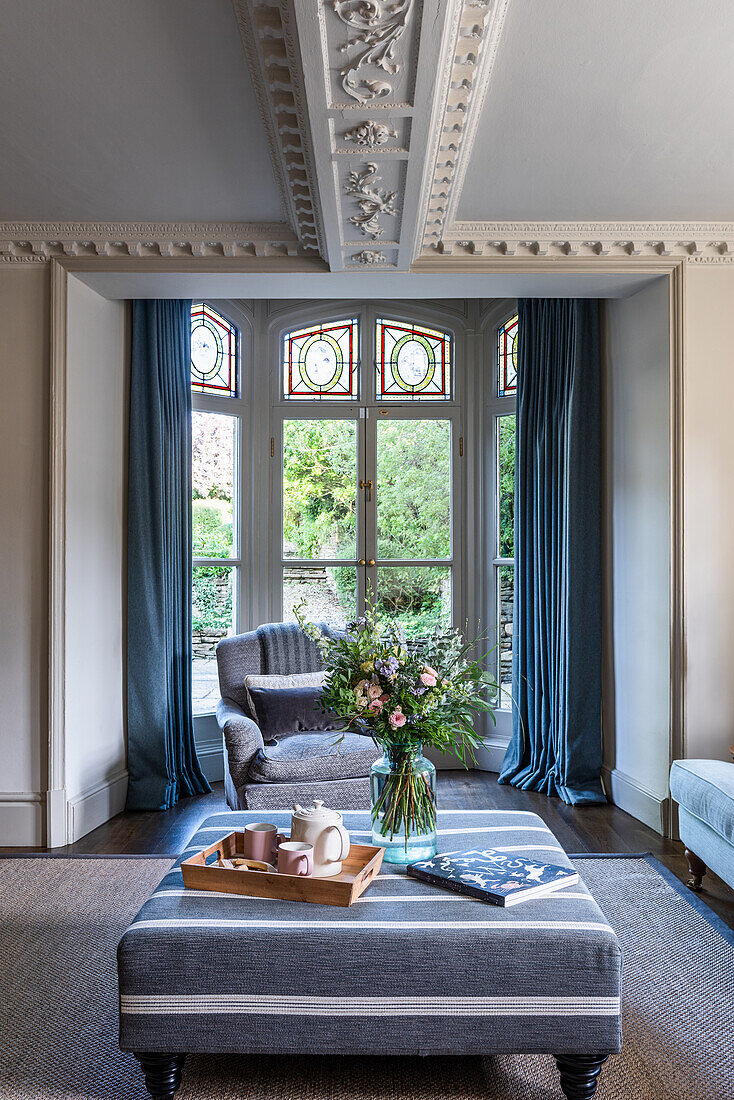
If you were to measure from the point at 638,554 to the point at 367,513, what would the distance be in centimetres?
171

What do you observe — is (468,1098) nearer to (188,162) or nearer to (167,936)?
(167,936)

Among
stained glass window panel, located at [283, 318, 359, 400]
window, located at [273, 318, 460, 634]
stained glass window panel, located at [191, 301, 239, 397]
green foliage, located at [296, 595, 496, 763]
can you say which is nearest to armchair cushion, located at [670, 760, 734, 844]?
green foliage, located at [296, 595, 496, 763]

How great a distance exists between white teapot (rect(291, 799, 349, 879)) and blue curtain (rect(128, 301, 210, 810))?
2.30 metres

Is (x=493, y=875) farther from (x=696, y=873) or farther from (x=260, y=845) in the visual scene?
(x=696, y=873)

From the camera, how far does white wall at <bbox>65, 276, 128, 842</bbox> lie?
3.75 metres

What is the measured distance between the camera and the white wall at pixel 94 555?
3754 mm

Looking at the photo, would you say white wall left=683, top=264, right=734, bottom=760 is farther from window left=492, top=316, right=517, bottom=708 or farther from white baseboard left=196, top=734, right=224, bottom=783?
white baseboard left=196, top=734, right=224, bottom=783

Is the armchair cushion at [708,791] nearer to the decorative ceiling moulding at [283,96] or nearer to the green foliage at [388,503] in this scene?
the green foliage at [388,503]

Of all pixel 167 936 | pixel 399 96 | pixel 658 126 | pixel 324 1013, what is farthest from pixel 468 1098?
pixel 658 126

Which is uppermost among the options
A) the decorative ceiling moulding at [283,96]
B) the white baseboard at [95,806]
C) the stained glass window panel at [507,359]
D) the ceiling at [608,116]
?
the ceiling at [608,116]

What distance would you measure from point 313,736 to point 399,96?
2.61 metres

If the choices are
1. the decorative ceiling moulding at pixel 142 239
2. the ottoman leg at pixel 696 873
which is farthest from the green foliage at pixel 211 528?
the ottoman leg at pixel 696 873

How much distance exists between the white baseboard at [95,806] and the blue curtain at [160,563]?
7 cm

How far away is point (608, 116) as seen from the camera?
2689mm
